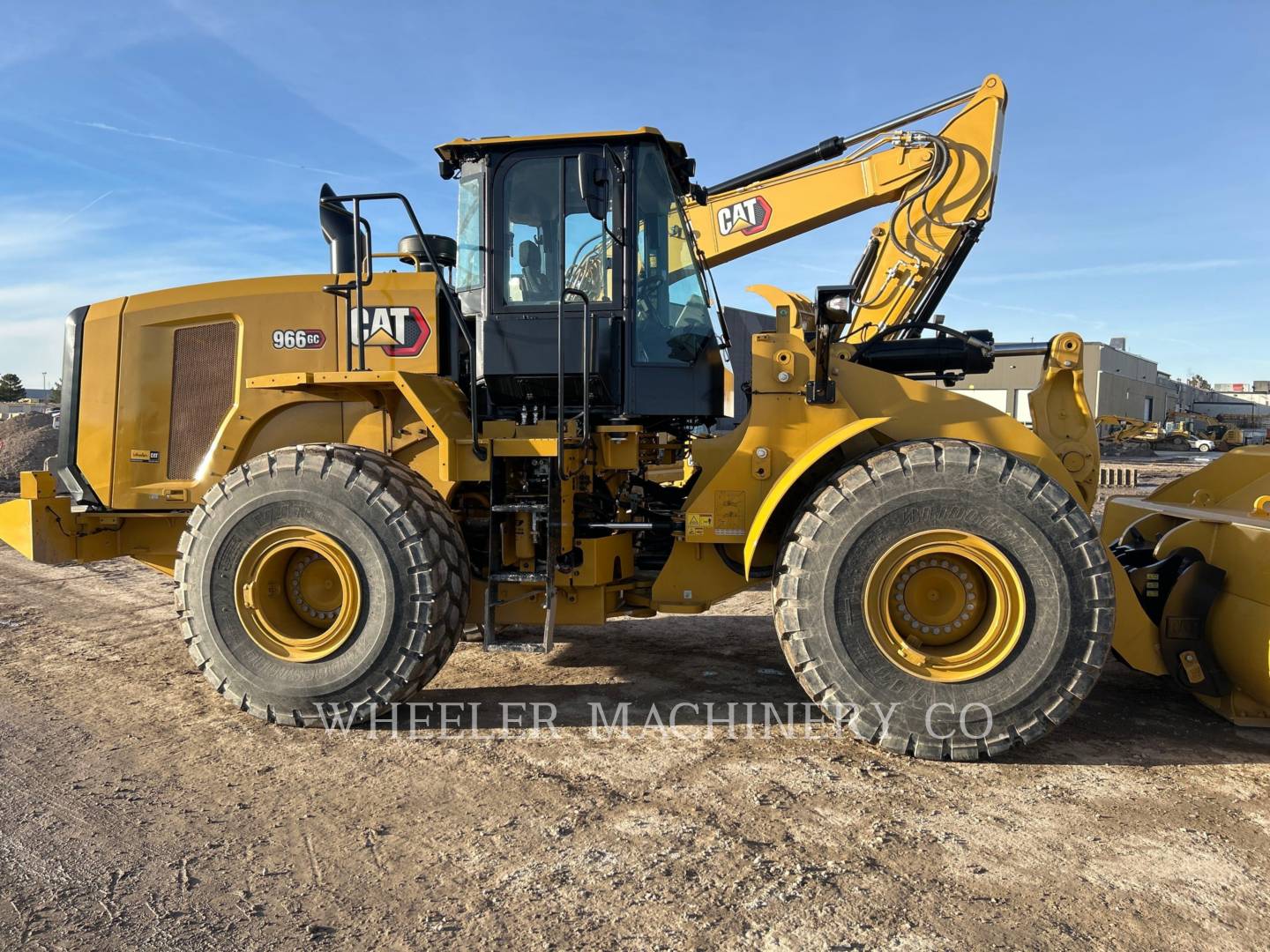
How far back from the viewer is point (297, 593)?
4227 millimetres

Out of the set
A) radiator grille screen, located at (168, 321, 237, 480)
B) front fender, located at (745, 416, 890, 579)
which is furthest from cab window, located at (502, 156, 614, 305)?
radiator grille screen, located at (168, 321, 237, 480)

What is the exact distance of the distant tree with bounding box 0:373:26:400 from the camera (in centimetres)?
5256

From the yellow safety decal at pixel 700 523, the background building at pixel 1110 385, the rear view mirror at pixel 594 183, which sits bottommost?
the yellow safety decal at pixel 700 523

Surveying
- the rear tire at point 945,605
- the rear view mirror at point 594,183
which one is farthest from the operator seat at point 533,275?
the rear tire at point 945,605

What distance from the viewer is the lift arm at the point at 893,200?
6.44 meters

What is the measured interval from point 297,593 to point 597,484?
1673 millimetres

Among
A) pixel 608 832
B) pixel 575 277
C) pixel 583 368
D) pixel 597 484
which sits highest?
pixel 575 277

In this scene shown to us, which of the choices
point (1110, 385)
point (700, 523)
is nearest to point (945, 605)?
point (700, 523)

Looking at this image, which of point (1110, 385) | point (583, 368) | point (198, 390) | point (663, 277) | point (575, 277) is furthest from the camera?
point (1110, 385)

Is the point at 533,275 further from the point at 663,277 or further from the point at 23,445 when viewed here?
the point at 23,445

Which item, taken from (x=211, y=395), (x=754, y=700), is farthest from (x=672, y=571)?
(x=211, y=395)

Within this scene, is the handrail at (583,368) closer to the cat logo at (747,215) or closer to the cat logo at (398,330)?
the cat logo at (398,330)

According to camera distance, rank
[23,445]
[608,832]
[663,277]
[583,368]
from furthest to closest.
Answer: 1. [23,445]
2. [663,277]
3. [583,368]
4. [608,832]

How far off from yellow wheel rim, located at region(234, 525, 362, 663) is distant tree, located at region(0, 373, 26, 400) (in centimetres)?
6182
